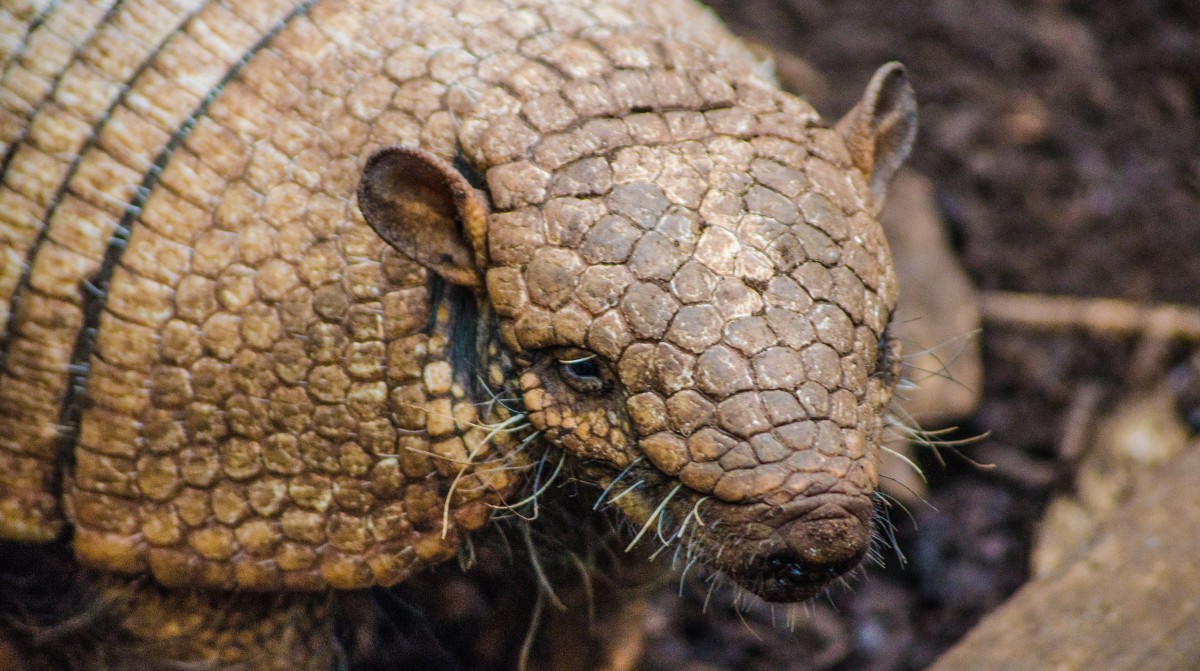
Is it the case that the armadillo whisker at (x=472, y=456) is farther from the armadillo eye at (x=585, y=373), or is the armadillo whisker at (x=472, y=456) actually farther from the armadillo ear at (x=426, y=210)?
the armadillo ear at (x=426, y=210)

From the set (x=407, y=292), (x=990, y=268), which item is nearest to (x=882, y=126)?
(x=407, y=292)

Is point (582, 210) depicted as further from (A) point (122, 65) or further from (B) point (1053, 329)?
(B) point (1053, 329)

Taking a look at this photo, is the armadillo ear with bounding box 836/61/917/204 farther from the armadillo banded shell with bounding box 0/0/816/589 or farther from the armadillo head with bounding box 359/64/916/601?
the armadillo banded shell with bounding box 0/0/816/589

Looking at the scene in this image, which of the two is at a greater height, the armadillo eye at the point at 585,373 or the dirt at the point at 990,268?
the armadillo eye at the point at 585,373

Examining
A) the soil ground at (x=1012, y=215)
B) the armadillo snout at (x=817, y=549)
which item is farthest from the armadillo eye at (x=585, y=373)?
the soil ground at (x=1012, y=215)

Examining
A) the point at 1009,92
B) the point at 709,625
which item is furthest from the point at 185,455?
the point at 1009,92

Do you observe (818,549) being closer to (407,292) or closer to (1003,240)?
(407,292)

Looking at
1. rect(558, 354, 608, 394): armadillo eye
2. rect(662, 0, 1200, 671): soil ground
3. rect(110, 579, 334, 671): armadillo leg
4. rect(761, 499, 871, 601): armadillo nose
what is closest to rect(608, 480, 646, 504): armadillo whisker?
rect(558, 354, 608, 394): armadillo eye
